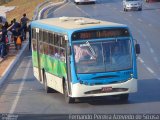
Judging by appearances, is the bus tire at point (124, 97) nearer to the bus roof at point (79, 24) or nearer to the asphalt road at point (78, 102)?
the asphalt road at point (78, 102)

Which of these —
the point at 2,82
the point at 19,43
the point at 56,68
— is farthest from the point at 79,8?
the point at 56,68

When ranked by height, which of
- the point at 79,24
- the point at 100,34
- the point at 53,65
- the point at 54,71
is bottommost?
the point at 54,71

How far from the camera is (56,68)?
66.2 ft

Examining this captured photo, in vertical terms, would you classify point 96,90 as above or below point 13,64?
above

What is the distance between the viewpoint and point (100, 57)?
18.6 meters

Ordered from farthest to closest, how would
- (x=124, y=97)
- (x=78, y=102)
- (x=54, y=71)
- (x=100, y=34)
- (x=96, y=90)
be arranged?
1. (x=54, y=71)
2. (x=78, y=102)
3. (x=124, y=97)
4. (x=100, y=34)
5. (x=96, y=90)

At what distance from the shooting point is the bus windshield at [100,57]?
18.6 m

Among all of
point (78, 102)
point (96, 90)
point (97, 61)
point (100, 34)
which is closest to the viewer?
point (96, 90)

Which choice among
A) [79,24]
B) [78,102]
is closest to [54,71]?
[78,102]

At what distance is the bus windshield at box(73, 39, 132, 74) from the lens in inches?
731

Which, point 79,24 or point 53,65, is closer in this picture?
point 79,24

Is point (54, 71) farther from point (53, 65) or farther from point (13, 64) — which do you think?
point (13, 64)

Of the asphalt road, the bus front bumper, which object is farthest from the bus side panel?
the bus front bumper

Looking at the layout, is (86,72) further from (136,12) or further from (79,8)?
(79,8)
